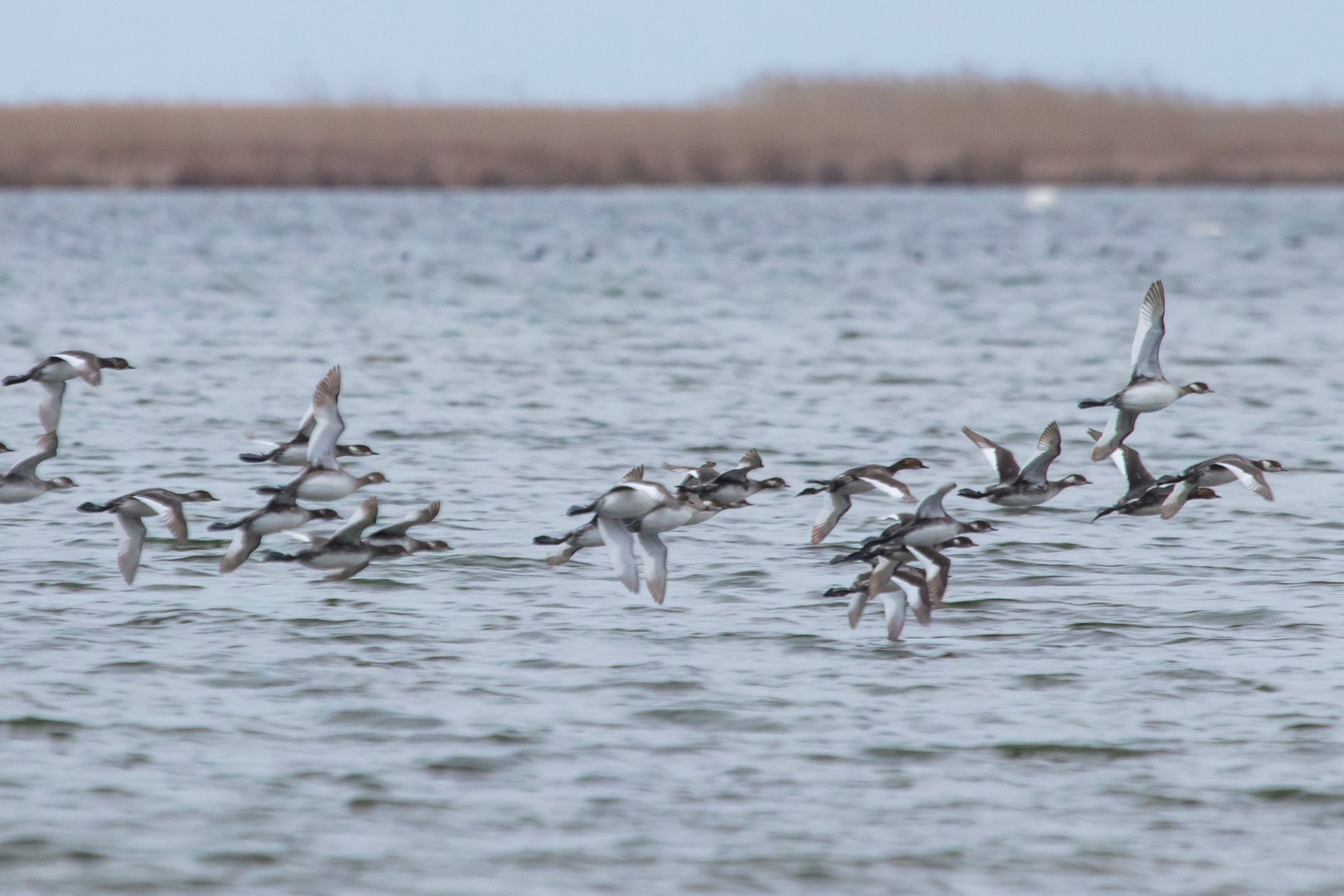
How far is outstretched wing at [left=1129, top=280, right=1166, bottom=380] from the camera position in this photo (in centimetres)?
1119

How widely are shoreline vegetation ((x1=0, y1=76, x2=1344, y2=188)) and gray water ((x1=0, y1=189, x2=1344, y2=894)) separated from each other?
34.2 meters

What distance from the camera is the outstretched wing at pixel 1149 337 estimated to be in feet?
36.7

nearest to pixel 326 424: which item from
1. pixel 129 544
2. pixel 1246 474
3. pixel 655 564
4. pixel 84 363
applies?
pixel 129 544

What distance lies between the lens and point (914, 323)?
28734 mm

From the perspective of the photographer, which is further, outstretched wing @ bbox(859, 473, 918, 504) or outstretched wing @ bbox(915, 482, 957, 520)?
outstretched wing @ bbox(859, 473, 918, 504)

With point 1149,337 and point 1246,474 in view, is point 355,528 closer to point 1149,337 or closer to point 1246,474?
point 1149,337

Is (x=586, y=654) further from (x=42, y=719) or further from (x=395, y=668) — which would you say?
(x=42, y=719)

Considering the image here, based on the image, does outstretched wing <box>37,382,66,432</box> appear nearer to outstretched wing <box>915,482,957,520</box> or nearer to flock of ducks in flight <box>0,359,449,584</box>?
flock of ducks in flight <box>0,359,449,584</box>

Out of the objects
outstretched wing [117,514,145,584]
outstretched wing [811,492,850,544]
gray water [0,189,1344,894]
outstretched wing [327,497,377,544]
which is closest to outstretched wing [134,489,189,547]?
outstretched wing [117,514,145,584]

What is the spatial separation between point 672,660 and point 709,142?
5648 cm

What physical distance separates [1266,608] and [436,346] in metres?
15.9

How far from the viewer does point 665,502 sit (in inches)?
396

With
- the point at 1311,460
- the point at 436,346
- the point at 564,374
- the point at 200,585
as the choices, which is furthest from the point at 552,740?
the point at 436,346

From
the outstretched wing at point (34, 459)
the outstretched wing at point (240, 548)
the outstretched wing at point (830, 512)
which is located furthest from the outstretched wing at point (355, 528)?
the outstretched wing at point (830, 512)
